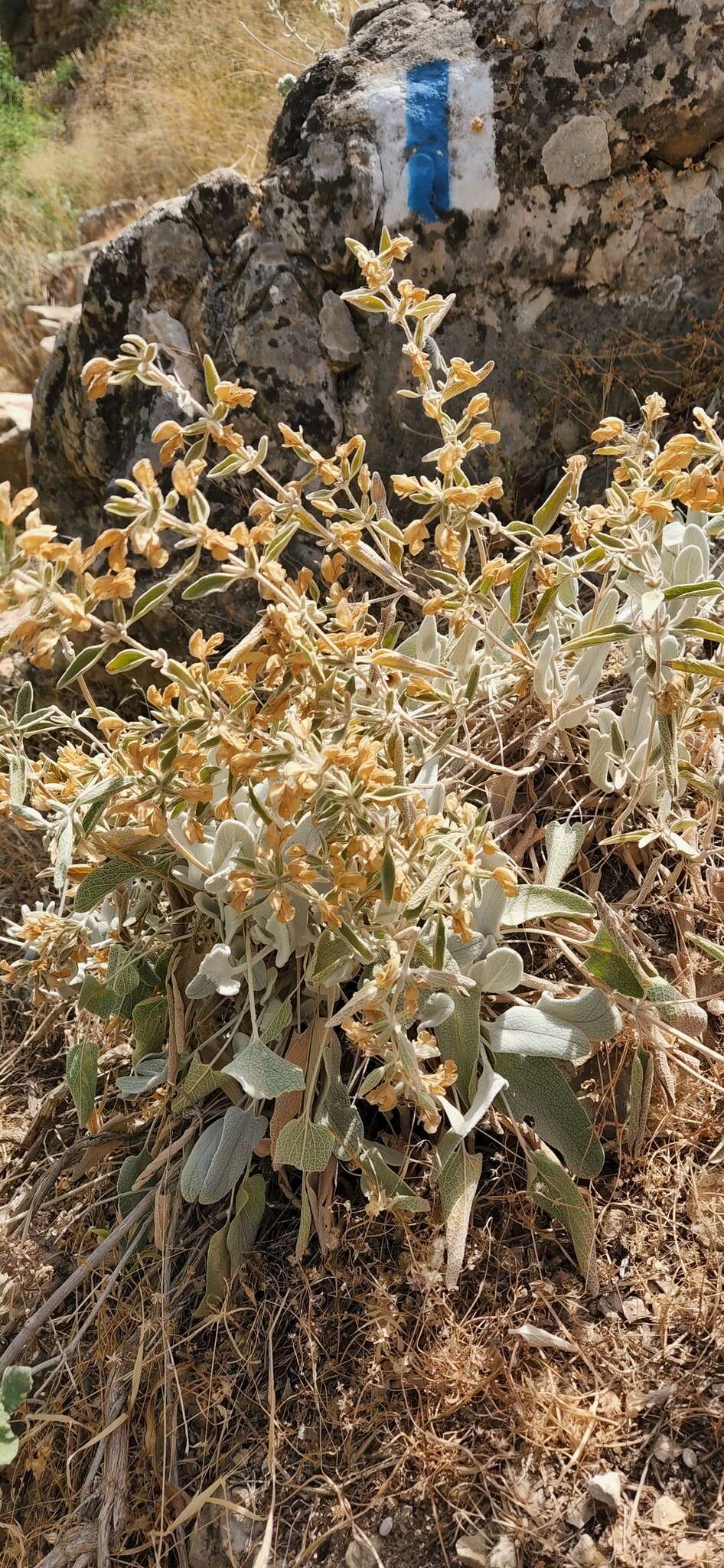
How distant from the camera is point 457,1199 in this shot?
125 cm

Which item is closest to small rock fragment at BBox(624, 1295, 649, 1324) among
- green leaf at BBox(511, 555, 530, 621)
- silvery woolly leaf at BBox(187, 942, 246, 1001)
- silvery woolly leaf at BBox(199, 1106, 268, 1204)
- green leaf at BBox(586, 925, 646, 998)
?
green leaf at BBox(586, 925, 646, 998)

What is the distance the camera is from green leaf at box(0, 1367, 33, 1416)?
1302 millimetres

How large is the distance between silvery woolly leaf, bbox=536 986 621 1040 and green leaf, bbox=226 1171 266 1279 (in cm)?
44

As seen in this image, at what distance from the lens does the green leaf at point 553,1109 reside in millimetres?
1283

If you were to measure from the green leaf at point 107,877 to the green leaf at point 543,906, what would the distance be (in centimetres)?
45

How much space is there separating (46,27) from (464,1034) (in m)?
10.2

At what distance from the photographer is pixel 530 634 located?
1433 mm

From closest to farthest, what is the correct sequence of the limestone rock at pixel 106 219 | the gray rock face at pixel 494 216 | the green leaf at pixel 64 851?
the green leaf at pixel 64 851 → the gray rock face at pixel 494 216 → the limestone rock at pixel 106 219

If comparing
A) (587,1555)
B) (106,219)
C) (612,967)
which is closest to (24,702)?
(612,967)

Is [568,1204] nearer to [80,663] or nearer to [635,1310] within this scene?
[635,1310]

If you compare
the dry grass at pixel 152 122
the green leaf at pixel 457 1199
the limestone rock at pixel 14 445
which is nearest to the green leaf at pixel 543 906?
the green leaf at pixel 457 1199

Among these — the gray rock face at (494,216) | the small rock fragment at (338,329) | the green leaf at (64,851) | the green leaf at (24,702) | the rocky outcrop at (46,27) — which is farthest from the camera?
the rocky outcrop at (46,27)

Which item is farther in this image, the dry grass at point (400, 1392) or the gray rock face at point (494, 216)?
the gray rock face at point (494, 216)

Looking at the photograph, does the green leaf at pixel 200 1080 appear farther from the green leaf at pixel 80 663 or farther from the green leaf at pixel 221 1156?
the green leaf at pixel 80 663
